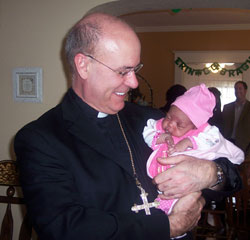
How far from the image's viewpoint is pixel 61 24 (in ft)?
10.1

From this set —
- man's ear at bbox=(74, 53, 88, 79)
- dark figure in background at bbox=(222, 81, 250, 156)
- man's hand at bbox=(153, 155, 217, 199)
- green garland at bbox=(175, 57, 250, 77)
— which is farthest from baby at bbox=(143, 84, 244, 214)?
green garland at bbox=(175, 57, 250, 77)

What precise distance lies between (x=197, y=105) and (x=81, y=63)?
2.31 feet

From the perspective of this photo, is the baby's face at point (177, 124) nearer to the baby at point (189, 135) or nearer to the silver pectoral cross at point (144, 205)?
the baby at point (189, 135)

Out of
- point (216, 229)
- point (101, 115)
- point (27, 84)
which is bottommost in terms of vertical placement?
point (216, 229)

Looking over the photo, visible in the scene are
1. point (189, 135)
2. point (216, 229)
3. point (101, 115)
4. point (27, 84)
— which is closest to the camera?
point (101, 115)

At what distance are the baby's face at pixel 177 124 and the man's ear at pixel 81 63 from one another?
1.87 ft

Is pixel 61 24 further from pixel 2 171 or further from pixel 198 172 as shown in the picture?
pixel 198 172

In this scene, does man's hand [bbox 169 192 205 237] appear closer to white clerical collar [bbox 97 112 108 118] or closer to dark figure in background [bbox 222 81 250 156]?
white clerical collar [bbox 97 112 108 118]

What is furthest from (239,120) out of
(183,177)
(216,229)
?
(183,177)

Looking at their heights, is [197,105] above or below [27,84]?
below

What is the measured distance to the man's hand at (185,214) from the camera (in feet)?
4.47

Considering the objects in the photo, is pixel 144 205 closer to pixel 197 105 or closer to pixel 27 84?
pixel 197 105

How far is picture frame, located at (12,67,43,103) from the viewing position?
321cm

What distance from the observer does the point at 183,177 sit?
4.83 feet
